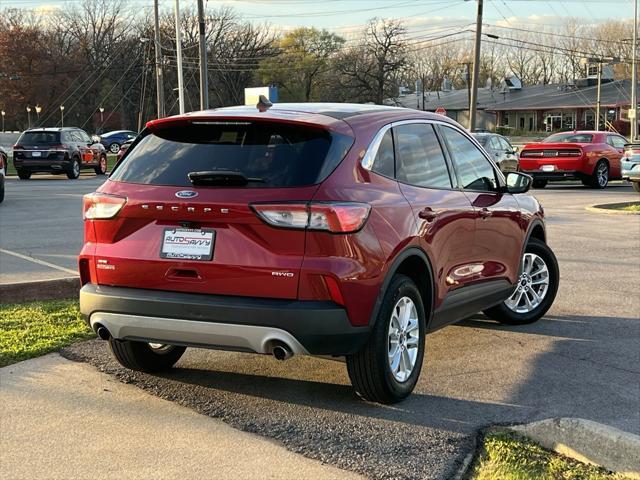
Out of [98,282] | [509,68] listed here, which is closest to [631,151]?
[98,282]

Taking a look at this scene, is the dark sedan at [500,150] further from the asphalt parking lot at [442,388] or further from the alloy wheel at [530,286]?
the alloy wheel at [530,286]

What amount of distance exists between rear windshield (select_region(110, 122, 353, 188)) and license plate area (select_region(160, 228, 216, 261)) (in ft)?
0.97

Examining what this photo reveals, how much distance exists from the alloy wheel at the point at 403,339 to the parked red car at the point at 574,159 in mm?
20038

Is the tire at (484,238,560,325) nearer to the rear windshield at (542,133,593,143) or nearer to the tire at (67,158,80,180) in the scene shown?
the rear windshield at (542,133,593,143)

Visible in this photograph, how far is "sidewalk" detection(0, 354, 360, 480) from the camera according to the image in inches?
154

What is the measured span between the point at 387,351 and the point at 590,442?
1220 millimetres

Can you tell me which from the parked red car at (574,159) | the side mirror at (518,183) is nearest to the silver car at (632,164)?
the parked red car at (574,159)

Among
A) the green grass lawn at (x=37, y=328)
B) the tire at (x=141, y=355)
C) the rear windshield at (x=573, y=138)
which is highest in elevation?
the rear windshield at (x=573, y=138)

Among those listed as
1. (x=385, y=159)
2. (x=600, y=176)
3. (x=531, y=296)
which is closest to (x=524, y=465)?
(x=385, y=159)

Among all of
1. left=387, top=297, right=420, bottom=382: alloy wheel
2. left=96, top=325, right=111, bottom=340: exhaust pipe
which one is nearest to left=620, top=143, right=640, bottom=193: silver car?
left=387, top=297, right=420, bottom=382: alloy wheel

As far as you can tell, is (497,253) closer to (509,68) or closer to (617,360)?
(617,360)

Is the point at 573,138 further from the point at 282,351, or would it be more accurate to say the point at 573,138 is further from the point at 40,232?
the point at 282,351

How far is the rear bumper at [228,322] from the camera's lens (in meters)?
4.37

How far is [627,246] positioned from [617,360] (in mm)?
6651
